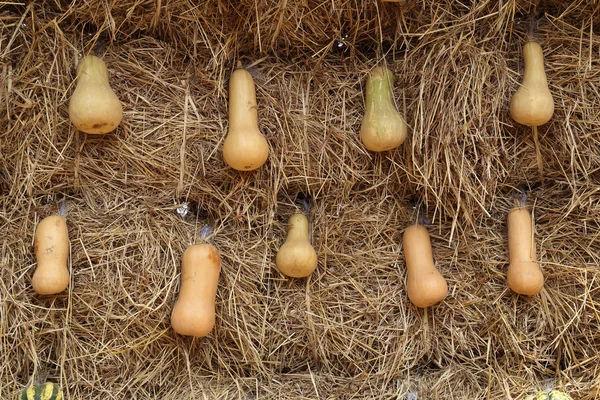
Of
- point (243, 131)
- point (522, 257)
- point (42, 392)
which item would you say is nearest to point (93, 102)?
point (243, 131)

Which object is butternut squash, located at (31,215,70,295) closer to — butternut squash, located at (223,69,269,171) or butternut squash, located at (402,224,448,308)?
butternut squash, located at (223,69,269,171)

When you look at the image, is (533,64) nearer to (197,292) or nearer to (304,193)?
(304,193)

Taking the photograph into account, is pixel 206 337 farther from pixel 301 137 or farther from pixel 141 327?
pixel 301 137

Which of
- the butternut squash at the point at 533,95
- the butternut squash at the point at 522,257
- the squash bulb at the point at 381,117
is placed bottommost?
the butternut squash at the point at 522,257

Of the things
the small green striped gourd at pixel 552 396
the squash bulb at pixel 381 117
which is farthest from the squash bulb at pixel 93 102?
the small green striped gourd at pixel 552 396

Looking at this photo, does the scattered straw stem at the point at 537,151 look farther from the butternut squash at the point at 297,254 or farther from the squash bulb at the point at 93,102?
the squash bulb at the point at 93,102
